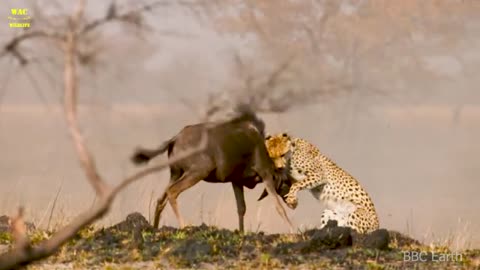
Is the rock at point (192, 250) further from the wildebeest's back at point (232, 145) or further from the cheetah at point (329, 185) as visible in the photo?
the cheetah at point (329, 185)

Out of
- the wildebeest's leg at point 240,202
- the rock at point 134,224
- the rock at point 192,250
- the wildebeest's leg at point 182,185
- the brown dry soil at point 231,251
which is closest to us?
the brown dry soil at point 231,251

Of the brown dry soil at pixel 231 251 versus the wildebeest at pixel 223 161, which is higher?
the wildebeest at pixel 223 161

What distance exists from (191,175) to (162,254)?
2.11 meters

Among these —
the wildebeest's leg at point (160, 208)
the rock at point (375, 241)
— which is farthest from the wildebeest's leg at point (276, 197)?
the rock at point (375, 241)

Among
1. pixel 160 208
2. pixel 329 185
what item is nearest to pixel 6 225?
pixel 160 208

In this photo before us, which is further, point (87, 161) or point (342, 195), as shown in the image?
point (342, 195)

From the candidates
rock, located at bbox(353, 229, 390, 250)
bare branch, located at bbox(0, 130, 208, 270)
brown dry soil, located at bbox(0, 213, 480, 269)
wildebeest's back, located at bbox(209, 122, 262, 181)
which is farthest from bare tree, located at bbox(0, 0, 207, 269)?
wildebeest's back, located at bbox(209, 122, 262, 181)

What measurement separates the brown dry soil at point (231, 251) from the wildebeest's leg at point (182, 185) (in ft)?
2.02

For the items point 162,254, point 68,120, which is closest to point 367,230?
point 162,254

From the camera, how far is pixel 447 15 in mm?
30172

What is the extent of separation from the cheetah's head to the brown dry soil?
4.87 ft

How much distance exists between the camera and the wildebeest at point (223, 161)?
11.2m

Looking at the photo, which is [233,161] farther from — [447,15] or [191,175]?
[447,15]

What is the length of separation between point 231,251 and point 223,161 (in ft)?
6.74
